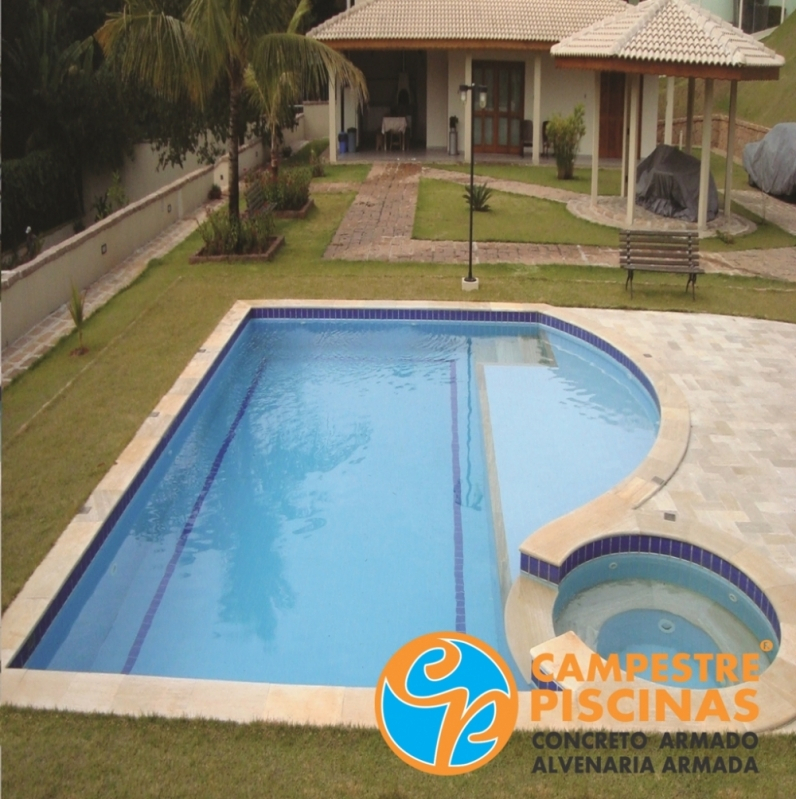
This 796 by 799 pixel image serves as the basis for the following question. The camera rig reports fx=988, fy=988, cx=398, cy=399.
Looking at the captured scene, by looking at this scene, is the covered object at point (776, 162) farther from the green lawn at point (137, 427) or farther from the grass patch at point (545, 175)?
the green lawn at point (137, 427)

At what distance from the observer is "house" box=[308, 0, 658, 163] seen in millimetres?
24984

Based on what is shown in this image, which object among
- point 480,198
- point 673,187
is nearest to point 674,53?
point 673,187

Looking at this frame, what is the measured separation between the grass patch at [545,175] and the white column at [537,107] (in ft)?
2.47

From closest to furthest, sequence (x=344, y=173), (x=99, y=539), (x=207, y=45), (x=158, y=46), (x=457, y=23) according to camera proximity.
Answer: (x=99, y=539)
(x=158, y=46)
(x=207, y=45)
(x=344, y=173)
(x=457, y=23)

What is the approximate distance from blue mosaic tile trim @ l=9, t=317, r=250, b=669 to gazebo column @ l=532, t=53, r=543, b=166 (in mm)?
16118

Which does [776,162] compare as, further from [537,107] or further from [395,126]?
[395,126]

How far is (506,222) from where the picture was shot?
1933 cm

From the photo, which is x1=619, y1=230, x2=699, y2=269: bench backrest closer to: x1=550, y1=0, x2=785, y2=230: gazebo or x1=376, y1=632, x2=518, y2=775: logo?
x1=550, y1=0, x2=785, y2=230: gazebo

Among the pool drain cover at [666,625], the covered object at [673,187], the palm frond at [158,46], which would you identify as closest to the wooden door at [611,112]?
the covered object at [673,187]

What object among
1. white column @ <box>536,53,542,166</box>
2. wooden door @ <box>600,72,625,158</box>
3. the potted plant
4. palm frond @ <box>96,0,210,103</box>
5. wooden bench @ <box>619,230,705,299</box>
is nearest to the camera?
wooden bench @ <box>619,230,705,299</box>

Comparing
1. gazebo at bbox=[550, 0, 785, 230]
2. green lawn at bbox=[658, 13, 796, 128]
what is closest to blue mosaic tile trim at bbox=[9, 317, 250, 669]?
gazebo at bbox=[550, 0, 785, 230]

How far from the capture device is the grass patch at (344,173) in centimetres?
2405

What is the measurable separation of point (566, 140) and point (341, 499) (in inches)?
626

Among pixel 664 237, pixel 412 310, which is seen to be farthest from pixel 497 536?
pixel 664 237
